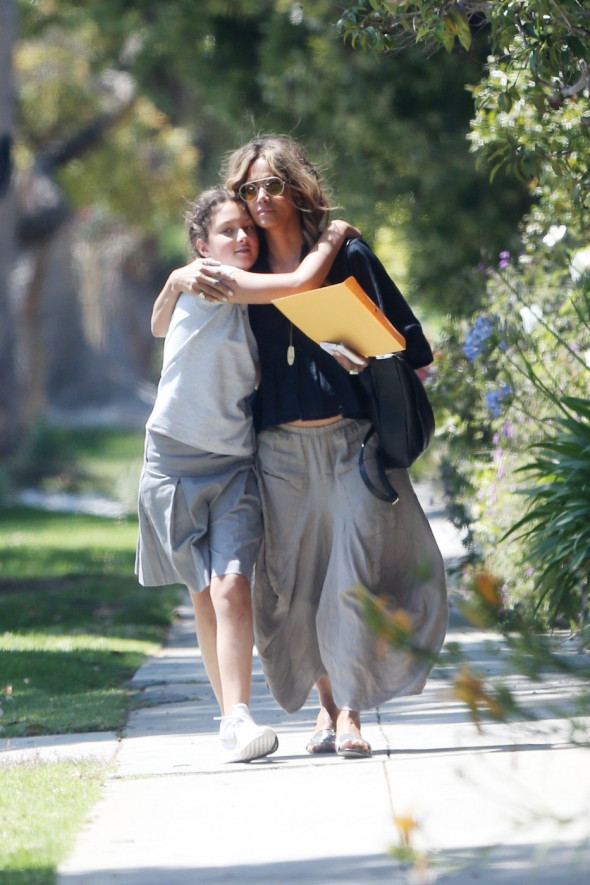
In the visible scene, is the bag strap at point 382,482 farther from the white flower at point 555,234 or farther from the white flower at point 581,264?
the white flower at point 555,234

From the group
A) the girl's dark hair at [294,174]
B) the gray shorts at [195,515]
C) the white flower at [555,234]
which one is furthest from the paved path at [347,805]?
the white flower at [555,234]

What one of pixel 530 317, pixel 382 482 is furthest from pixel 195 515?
pixel 530 317

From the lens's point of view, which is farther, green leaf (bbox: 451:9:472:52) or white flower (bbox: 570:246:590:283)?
white flower (bbox: 570:246:590:283)

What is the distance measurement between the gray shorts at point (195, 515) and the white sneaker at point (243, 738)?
0.44m

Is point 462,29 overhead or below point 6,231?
below

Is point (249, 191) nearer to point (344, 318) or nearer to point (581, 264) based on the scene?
point (344, 318)

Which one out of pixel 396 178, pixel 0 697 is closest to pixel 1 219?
pixel 396 178

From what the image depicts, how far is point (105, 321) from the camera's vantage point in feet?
111

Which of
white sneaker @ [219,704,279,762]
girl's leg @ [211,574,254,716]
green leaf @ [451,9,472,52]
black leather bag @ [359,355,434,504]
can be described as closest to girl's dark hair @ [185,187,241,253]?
black leather bag @ [359,355,434,504]

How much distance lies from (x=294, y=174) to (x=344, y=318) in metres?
0.62

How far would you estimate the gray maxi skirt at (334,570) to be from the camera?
15.7ft

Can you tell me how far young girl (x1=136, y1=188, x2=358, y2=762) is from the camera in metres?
4.76

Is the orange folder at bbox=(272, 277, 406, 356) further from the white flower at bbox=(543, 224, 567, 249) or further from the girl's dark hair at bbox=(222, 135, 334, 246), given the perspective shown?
the white flower at bbox=(543, 224, 567, 249)

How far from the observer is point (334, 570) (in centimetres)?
485
